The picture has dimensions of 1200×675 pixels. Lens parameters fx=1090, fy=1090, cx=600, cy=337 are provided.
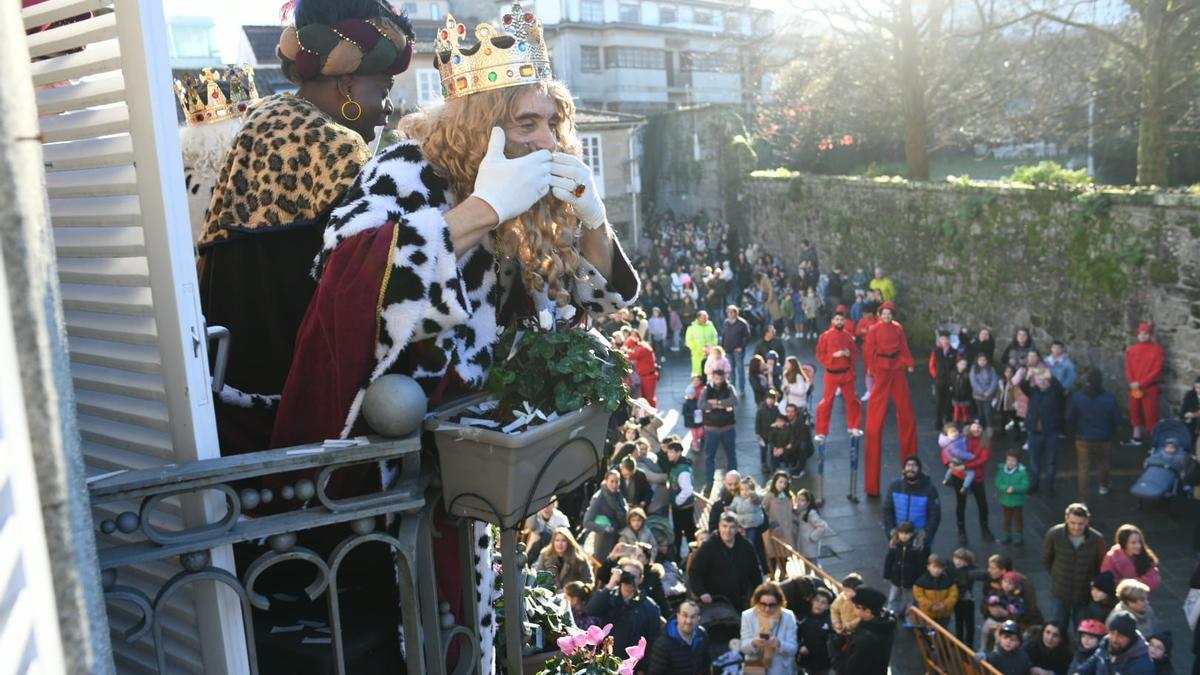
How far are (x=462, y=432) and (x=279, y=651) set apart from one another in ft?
2.98

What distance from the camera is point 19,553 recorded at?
1.26 metres

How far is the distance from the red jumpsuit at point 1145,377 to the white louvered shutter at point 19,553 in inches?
578

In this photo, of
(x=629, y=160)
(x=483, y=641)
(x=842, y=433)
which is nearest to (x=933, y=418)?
(x=842, y=433)

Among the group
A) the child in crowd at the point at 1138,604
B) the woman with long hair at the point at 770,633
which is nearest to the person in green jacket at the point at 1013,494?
the child in crowd at the point at 1138,604

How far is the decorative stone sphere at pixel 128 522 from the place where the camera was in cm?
222

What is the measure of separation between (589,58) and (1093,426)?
36107mm

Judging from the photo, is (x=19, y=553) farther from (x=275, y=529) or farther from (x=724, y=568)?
(x=724, y=568)

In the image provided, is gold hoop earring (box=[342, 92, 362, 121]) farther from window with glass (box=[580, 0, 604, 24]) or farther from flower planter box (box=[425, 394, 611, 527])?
window with glass (box=[580, 0, 604, 24])

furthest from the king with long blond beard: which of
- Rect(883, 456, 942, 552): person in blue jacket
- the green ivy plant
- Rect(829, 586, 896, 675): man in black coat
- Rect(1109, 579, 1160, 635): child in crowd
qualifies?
Rect(883, 456, 942, 552): person in blue jacket

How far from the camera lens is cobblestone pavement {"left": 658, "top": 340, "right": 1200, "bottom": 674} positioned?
9875 mm

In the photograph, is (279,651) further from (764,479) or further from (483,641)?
(764,479)

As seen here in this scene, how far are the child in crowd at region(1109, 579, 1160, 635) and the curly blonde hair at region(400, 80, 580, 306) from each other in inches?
240

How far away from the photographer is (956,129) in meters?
25.7

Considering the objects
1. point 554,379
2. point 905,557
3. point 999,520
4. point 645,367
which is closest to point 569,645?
point 554,379
